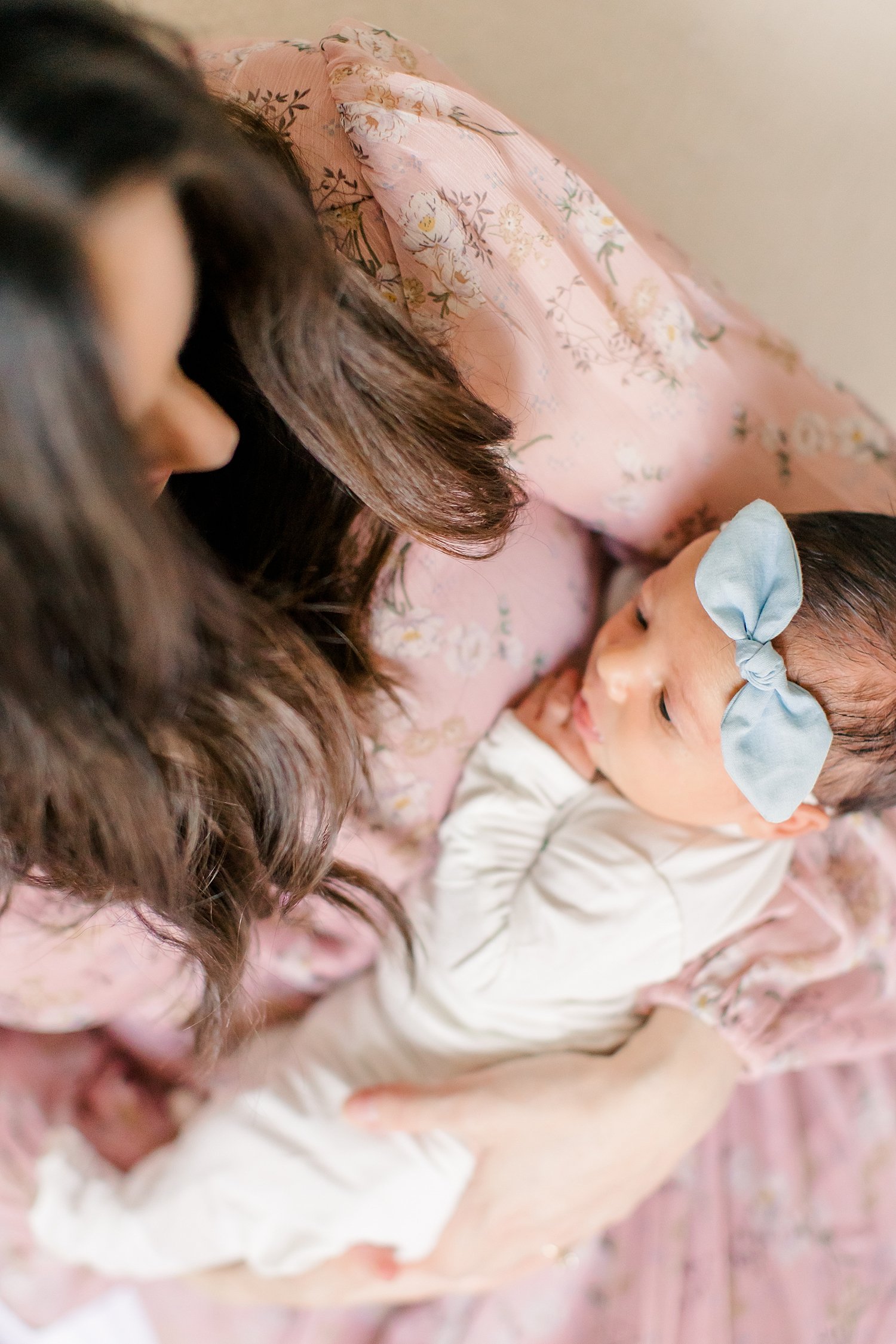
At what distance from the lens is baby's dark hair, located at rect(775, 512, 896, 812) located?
786 millimetres

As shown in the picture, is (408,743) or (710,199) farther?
(710,199)

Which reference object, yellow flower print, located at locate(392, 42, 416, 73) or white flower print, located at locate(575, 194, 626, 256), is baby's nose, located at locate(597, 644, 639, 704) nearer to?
white flower print, located at locate(575, 194, 626, 256)

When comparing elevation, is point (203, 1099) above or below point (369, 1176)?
below

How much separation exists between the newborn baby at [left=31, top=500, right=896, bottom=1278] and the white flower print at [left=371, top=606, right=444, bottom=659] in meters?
0.17

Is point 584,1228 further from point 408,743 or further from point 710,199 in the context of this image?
point 710,199

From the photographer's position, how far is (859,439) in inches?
38.3

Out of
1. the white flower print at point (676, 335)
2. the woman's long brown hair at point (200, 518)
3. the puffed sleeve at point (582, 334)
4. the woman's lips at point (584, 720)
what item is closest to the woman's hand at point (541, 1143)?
the woman's long brown hair at point (200, 518)

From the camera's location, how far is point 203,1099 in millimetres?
1098

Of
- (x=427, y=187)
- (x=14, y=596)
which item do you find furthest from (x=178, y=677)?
(x=427, y=187)

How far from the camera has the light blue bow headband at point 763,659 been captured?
770 mm

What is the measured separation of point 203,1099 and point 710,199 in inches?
50.6

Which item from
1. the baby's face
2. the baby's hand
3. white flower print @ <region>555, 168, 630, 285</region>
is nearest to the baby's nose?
the baby's face

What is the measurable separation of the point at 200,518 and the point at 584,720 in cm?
→ 45

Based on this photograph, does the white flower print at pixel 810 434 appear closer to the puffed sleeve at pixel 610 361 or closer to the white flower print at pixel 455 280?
the puffed sleeve at pixel 610 361
